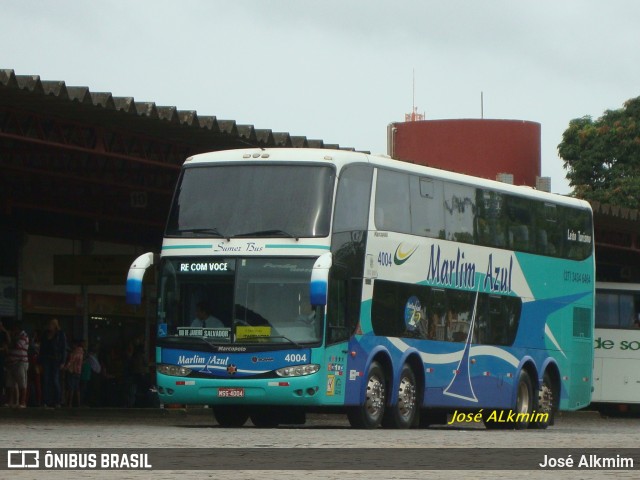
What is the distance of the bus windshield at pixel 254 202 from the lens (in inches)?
915

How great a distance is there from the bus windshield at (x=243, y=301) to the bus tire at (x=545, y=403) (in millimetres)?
7292

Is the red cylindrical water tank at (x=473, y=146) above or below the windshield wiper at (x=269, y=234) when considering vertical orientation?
above

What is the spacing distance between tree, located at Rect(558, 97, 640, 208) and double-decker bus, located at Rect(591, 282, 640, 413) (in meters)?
24.8

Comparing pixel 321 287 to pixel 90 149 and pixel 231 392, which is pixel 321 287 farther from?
pixel 90 149

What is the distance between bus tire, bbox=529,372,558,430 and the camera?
29156 mm

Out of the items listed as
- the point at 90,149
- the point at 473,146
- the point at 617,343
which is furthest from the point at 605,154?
the point at 90,149

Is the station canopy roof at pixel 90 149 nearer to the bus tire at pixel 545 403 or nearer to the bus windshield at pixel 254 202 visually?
the bus windshield at pixel 254 202

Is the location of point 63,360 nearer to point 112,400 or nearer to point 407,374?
point 112,400

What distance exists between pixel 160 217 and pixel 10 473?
27.1 metres

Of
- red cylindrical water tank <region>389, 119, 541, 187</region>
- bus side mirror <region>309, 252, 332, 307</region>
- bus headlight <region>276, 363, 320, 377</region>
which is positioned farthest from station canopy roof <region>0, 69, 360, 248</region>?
red cylindrical water tank <region>389, 119, 541, 187</region>

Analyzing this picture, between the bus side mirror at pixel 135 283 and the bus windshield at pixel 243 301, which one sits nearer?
the bus windshield at pixel 243 301

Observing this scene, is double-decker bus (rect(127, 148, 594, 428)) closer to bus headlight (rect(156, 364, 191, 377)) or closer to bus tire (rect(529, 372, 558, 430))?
bus headlight (rect(156, 364, 191, 377))

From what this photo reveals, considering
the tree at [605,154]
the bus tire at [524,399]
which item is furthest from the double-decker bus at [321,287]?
the tree at [605,154]

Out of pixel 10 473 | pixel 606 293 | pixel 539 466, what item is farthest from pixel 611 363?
pixel 10 473
